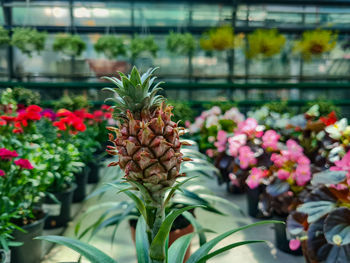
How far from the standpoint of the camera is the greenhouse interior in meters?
0.97

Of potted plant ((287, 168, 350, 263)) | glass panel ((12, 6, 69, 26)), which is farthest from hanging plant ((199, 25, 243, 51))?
potted plant ((287, 168, 350, 263))

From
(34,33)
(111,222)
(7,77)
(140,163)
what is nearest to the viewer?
(140,163)

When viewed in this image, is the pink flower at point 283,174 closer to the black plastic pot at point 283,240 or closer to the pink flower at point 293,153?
the pink flower at point 293,153

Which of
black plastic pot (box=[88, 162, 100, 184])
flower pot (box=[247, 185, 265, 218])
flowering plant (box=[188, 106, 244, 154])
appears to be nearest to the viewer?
flower pot (box=[247, 185, 265, 218])

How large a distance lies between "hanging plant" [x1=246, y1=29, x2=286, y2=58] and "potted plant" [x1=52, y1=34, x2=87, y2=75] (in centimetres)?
297

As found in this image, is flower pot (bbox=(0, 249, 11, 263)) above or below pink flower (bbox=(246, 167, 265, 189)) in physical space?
below

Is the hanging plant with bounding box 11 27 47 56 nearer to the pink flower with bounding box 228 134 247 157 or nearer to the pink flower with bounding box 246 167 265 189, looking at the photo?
the pink flower with bounding box 228 134 247 157

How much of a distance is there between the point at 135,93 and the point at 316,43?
5700 millimetres

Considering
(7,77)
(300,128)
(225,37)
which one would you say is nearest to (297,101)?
(225,37)

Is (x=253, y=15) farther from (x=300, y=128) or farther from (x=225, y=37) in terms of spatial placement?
(x=300, y=128)

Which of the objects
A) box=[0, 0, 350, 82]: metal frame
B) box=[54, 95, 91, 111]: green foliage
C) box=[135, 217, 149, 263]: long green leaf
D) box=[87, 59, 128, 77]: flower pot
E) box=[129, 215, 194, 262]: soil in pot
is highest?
box=[0, 0, 350, 82]: metal frame

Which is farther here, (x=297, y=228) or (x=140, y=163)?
(x=297, y=228)

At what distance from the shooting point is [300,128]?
2891 mm

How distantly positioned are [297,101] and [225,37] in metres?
1.92
